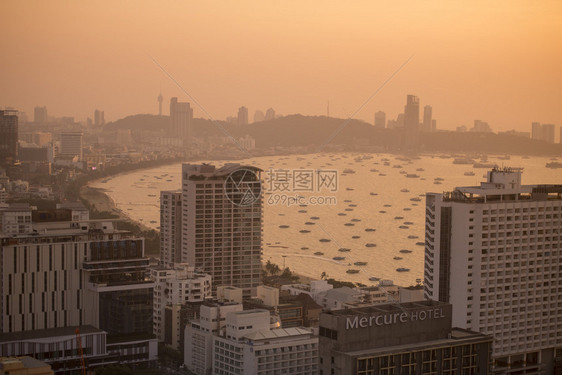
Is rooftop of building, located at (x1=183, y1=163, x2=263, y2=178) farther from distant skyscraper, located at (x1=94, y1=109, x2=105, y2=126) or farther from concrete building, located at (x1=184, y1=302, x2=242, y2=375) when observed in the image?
distant skyscraper, located at (x1=94, y1=109, x2=105, y2=126)

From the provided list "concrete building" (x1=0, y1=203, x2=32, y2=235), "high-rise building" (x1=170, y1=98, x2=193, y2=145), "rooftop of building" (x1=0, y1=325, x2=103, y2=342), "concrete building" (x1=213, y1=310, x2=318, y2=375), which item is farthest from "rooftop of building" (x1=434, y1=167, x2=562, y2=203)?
"high-rise building" (x1=170, y1=98, x2=193, y2=145)

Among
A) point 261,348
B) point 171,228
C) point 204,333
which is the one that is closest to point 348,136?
point 171,228

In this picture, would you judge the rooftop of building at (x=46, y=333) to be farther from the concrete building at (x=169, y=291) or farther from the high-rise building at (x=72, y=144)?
the high-rise building at (x=72, y=144)

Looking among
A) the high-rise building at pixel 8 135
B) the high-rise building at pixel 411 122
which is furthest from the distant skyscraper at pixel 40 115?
the high-rise building at pixel 411 122

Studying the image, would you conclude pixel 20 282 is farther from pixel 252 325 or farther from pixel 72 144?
pixel 72 144

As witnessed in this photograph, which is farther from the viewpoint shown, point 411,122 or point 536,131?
point 411,122

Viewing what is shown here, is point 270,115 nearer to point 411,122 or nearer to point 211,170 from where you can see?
point 411,122
